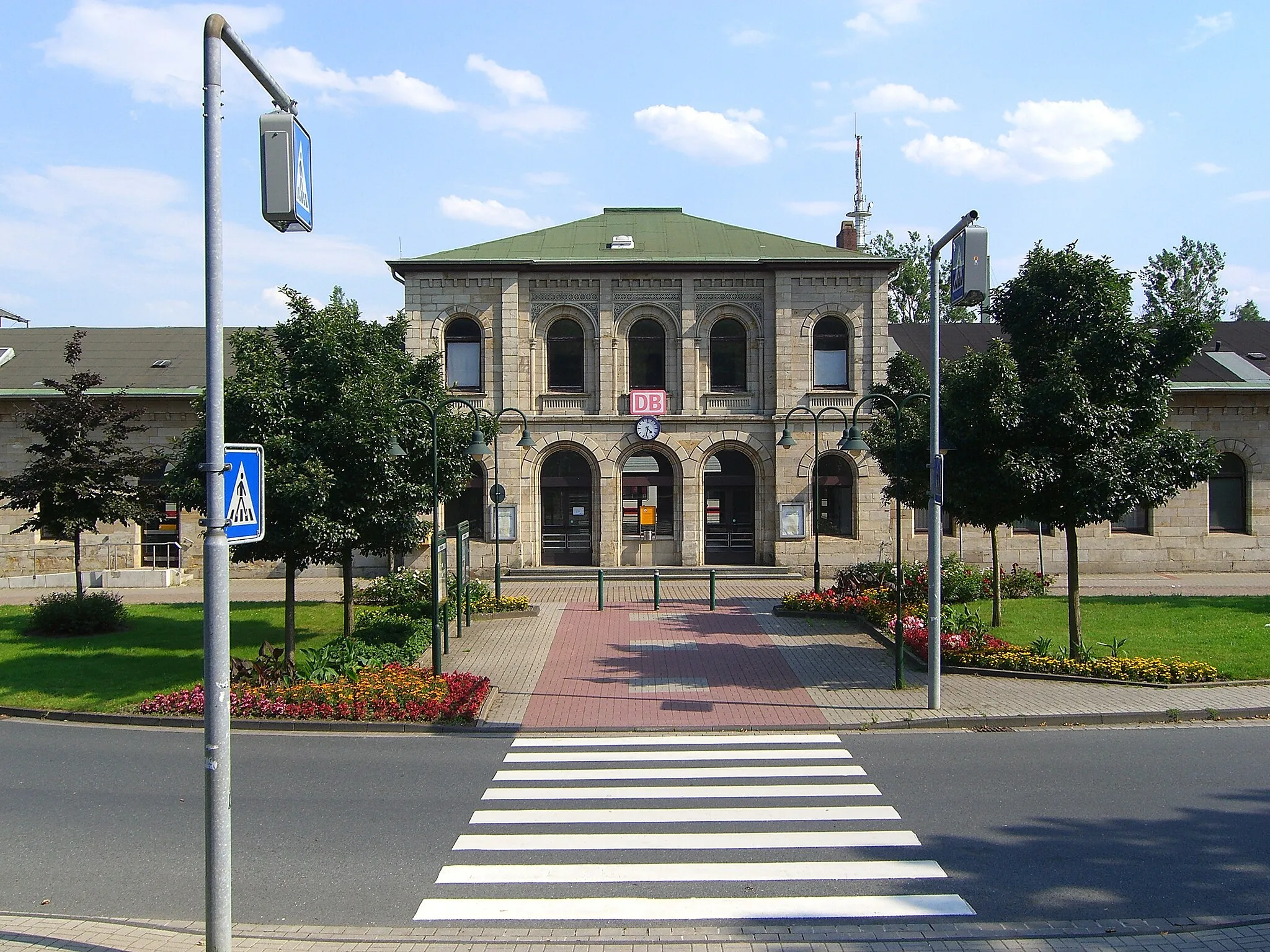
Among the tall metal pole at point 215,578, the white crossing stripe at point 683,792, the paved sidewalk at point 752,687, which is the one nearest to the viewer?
the tall metal pole at point 215,578

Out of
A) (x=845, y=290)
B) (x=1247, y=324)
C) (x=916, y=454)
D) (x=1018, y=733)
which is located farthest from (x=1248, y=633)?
(x=1247, y=324)

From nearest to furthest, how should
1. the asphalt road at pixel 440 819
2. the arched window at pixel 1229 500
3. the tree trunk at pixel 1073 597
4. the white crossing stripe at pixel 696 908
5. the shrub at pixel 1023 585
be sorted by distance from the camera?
the white crossing stripe at pixel 696 908 → the asphalt road at pixel 440 819 → the tree trunk at pixel 1073 597 → the shrub at pixel 1023 585 → the arched window at pixel 1229 500

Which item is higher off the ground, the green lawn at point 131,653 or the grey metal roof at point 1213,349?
Result: the grey metal roof at point 1213,349

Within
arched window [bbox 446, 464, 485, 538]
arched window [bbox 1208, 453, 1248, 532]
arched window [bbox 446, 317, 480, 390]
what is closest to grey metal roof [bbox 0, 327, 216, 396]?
arched window [bbox 446, 317, 480, 390]

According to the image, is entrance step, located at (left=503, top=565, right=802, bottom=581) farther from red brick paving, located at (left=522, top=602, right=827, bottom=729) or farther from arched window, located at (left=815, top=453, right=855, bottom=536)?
A: red brick paving, located at (left=522, top=602, right=827, bottom=729)

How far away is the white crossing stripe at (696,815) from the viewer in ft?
29.2

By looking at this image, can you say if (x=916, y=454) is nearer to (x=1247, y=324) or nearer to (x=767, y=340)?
(x=767, y=340)

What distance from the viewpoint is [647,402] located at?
29.0 meters

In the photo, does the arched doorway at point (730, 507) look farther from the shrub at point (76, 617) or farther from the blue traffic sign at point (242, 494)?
the blue traffic sign at point (242, 494)

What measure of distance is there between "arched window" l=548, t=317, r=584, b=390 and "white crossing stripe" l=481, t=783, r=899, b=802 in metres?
20.5

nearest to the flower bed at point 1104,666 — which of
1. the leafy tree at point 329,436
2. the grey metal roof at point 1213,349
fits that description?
the leafy tree at point 329,436

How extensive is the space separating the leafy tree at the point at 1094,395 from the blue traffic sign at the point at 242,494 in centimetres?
1163

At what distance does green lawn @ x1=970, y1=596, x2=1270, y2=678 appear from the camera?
15703 mm

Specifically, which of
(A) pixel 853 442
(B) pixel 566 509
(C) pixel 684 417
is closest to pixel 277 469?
(A) pixel 853 442
